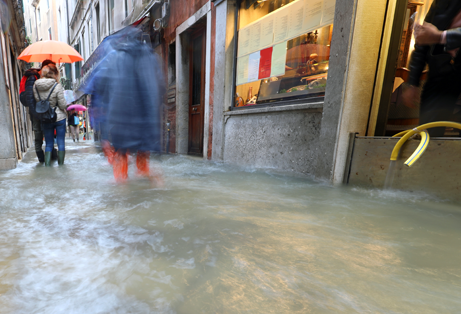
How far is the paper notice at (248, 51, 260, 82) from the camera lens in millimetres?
4945

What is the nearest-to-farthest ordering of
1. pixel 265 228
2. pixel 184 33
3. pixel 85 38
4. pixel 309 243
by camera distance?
pixel 309 243 → pixel 265 228 → pixel 184 33 → pixel 85 38

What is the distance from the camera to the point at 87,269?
3.95 feet

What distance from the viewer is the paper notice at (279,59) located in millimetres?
4426

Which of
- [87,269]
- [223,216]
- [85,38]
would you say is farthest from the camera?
[85,38]

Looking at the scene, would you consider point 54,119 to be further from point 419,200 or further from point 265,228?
point 419,200

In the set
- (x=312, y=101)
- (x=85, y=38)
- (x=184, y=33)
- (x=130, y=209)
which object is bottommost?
(x=130, y=209)

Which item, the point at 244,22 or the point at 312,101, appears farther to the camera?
the point at 244,22

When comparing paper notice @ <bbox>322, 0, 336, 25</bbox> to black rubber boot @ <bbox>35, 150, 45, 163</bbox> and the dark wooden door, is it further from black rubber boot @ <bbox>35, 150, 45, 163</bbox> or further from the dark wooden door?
black rubber boot @ <bbox>35, 150, 45, 163</bbox>

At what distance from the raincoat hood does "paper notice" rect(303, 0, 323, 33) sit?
412 centimetres

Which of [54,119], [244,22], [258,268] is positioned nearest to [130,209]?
[258,268]

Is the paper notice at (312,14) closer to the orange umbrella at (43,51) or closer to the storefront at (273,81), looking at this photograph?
the storefront at (273,81)

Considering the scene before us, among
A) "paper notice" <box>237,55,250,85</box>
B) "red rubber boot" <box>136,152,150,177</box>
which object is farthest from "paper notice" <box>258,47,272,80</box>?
"red rubber boot" <box>136,152,150,177</box>

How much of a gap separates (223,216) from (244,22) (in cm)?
459

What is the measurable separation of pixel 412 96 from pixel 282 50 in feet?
7.12
